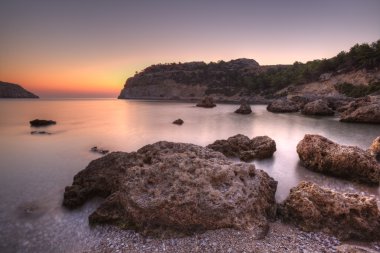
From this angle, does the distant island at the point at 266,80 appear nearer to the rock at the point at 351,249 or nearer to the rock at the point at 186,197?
the rock at the point at 186,197

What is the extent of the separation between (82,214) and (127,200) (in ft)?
5.70

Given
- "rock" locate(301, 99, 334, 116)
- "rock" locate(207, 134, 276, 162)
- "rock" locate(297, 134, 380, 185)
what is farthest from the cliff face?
"rock" locate(297, 134, 380, 185)

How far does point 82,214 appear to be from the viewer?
23.2 ft

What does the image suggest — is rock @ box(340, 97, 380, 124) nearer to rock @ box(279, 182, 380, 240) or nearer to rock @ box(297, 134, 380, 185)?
rock @ box(297, 134, 380, 185)

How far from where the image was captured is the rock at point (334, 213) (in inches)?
226

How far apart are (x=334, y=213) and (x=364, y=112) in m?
24.6

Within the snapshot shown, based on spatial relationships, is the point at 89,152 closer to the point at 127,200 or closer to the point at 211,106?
the point at 127,200

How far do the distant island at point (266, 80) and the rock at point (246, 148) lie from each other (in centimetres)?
3835

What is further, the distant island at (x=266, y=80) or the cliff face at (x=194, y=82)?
the cliff face at (x=194, y=82)

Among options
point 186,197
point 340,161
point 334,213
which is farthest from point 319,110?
point 186,197

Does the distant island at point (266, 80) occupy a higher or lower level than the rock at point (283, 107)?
higher

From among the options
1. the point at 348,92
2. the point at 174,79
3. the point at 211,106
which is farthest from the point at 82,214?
the point at 174,79

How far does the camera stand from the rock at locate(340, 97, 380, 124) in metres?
25.1

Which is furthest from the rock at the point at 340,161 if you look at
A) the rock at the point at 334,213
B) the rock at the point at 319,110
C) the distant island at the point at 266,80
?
the distant island at the point at 266,80
